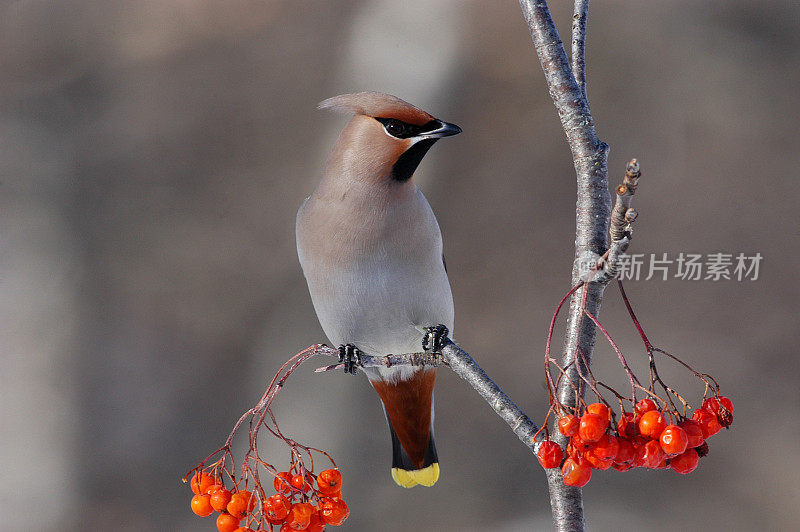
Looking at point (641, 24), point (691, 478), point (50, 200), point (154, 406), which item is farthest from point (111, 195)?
point (691, 478)

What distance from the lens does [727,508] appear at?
2.11m

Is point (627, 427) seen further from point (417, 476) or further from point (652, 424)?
point (417, 476)

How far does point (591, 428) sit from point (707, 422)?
0.52 ft

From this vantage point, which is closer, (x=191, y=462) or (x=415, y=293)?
(x=415, y=293)

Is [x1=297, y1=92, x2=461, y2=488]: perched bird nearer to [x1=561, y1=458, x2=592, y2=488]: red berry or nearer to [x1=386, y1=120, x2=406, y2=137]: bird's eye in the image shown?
[x1=386, y1=120, x2=406, y2=137]: bird's eye

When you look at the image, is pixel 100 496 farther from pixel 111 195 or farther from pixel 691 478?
pixel 691 478

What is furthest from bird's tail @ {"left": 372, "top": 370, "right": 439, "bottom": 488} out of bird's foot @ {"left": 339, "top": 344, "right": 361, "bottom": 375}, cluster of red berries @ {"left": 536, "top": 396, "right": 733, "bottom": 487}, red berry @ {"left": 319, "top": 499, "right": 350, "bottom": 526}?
cluster of red berries @ {"left": 536, "top": 396, "right": 733, "bottom": 487}

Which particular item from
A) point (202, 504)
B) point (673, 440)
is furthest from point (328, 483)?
point (673, 440)

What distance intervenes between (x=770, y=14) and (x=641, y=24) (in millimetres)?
377

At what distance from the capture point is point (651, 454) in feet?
2.09

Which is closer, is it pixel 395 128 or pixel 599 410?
pixel 599 410

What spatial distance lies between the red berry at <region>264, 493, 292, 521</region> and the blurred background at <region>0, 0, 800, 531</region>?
1.28 meters

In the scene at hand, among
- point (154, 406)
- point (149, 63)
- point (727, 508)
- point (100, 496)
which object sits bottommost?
point (727, 508)

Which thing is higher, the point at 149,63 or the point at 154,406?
the point at 149,63
